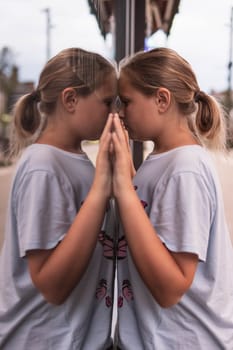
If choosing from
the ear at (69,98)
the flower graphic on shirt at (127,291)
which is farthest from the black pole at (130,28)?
the flower graphic on shirt at (127,291)

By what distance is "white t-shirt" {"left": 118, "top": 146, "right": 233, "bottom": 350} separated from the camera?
1267 millimetres

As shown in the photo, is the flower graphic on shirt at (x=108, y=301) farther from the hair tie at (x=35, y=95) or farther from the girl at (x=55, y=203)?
the hair tie at (x=35, y=95)

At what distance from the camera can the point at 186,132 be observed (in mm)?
1322

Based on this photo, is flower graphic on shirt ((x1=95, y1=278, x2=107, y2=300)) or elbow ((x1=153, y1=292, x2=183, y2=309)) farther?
flower graphic on shirt ((x1=95, y1=278, x2=107, y2=300))

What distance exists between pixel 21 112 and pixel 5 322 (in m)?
0.64

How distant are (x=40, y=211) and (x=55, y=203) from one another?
0.05m

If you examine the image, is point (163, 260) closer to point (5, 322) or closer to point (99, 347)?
point (99, 347)

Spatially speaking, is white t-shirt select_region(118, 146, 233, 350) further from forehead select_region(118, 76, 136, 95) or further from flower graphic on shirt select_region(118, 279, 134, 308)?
forehead select_region(118, 76, 136, 95)

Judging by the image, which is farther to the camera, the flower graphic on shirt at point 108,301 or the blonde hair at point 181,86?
the flower graphic on shirt at point 108,301

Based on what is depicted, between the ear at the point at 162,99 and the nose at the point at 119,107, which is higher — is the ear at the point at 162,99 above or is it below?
above

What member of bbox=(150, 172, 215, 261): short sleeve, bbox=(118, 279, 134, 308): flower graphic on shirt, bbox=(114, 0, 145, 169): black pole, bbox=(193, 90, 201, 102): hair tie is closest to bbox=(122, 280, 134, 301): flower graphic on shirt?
bbox=(118, 279, 134, 308): flower graphic on shirt

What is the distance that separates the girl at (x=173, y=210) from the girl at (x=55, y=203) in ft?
0.26

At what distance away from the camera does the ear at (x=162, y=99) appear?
129 centimetres

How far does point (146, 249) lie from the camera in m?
1.27
